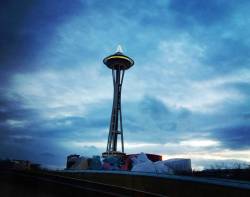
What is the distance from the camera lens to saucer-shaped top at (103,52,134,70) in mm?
137750

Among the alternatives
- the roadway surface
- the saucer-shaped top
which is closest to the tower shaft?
the saucer-shaped top

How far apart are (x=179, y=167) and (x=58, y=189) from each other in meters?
47.8

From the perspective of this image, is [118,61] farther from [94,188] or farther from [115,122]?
[94,188]

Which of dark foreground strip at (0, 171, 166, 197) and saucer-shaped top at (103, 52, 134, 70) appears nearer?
dark foreground strip at (0, 171, 166, 197)

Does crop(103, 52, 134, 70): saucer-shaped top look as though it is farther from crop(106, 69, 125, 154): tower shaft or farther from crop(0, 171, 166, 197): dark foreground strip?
crop(0, 171, 166, 197): dark foreground strip

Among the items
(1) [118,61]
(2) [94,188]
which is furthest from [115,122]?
(2) [94,188]

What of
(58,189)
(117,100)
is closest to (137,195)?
(58,189)

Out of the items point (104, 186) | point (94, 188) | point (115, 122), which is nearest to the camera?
point (104, 186)

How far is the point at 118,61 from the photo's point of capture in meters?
138

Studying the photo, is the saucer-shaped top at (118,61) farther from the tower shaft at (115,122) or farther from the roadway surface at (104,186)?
the roadway surface at (104,186)

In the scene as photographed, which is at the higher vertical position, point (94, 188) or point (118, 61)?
point (118, 61)

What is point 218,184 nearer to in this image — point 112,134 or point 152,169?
point 152,169

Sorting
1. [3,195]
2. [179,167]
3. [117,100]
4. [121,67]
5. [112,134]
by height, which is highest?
[121,67]

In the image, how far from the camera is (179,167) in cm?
5866
